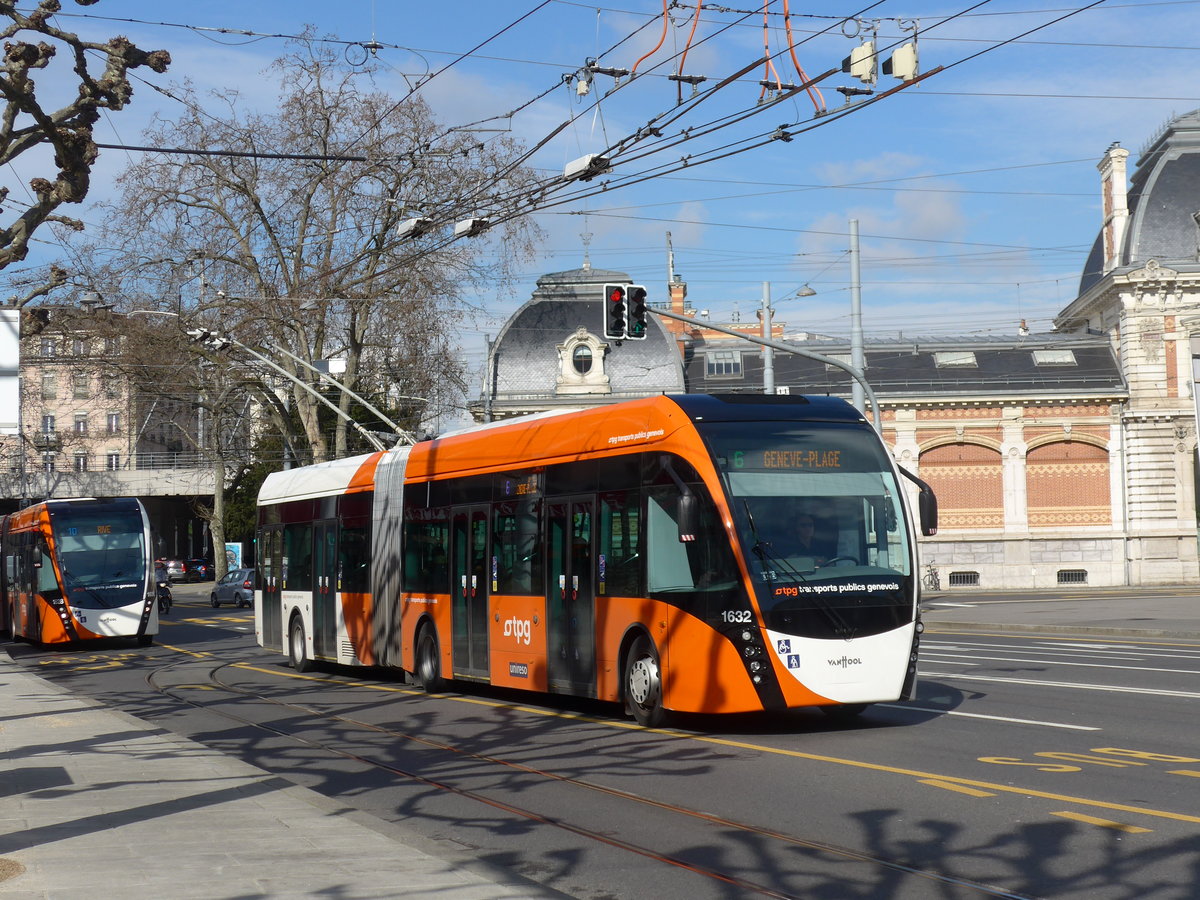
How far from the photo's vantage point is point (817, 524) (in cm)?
1334

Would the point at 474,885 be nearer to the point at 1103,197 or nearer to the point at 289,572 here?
the point at 289,572

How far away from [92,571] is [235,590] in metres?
26.1

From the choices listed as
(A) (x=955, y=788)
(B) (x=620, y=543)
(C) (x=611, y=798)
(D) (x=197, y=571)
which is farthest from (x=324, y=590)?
(D) (x=197, y=571)

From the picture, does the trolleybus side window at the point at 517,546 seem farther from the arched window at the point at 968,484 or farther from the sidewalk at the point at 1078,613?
the arched window at the point at 968,484

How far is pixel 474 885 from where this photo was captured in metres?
7.07

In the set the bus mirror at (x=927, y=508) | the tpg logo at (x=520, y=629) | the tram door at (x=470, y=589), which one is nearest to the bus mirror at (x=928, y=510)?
the bus mirror at (x=927, y=508)

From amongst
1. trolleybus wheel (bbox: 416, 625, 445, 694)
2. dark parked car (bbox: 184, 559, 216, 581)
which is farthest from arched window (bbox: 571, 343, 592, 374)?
trolleybus wheel (bbox: 416, 625, 445, 694)

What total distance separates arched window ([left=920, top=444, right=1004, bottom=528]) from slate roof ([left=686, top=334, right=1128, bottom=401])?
7.58 ft

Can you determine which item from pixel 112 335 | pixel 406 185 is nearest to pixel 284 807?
pixel 406 185

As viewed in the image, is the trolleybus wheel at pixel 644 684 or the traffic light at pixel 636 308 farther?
the traffic light at pixel 636 308

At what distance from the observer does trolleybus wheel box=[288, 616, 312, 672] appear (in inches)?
945

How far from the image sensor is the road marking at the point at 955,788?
9602 mm

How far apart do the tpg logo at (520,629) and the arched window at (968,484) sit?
1664 inches

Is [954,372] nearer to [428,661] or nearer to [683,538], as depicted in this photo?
[428,661]
